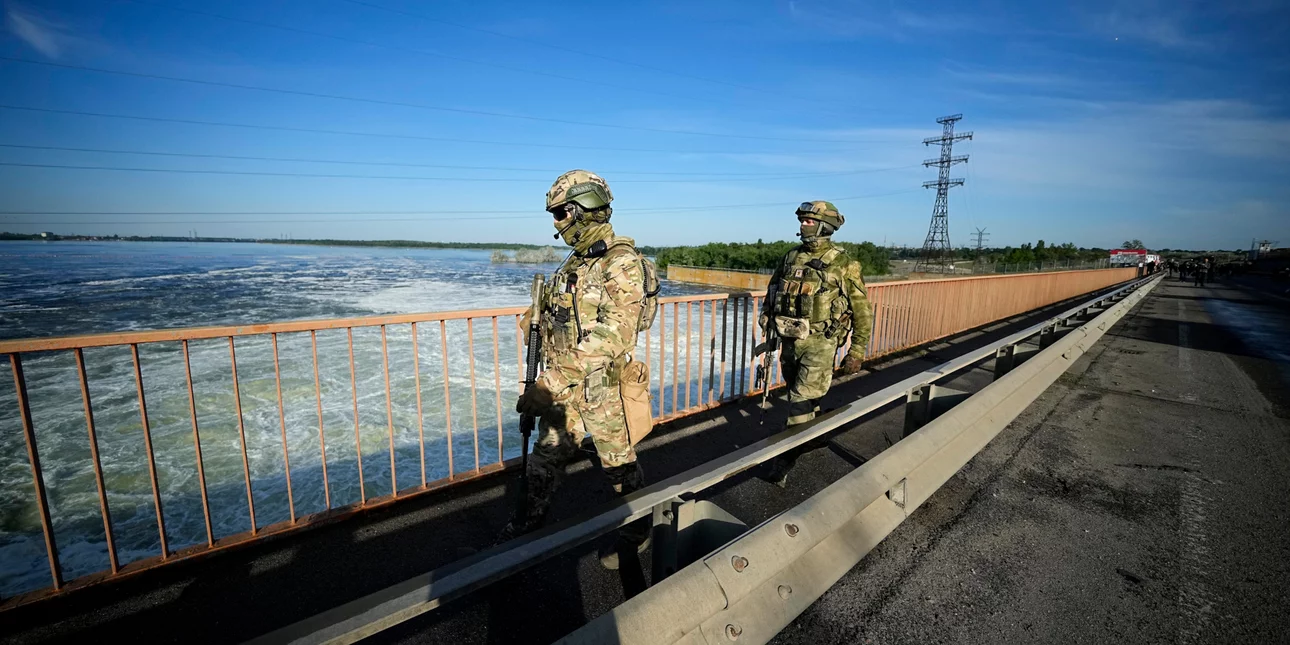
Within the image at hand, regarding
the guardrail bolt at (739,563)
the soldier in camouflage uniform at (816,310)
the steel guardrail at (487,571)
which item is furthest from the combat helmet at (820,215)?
the guardrail bolt at (739,563)

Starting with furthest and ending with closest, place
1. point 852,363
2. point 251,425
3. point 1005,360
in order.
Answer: point 251,425 → point 1005,360 → point 852,363

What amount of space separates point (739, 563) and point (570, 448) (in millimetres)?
1397

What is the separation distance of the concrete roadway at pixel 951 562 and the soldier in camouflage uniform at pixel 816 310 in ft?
1.94

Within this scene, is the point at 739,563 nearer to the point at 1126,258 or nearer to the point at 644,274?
the point at 644,274

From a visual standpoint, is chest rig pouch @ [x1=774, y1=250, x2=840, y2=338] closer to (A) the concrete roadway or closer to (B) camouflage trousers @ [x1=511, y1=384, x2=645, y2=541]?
(A) the concrete roadway

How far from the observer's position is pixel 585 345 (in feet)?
8.51

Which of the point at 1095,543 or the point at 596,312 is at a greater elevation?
the point at 596,312

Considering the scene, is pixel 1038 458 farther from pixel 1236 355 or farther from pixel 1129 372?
pixel 1236 355

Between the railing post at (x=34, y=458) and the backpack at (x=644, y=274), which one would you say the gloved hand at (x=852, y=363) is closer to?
the backpack at (x=644, y=274)

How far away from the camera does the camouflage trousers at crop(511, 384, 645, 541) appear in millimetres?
2723

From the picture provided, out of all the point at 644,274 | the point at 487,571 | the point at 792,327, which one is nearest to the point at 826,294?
the point at 792,327

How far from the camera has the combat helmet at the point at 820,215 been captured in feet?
11.9

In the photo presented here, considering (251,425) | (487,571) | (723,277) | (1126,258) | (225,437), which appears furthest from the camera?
(1126,258)

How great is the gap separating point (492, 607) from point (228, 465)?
4.36 metres
